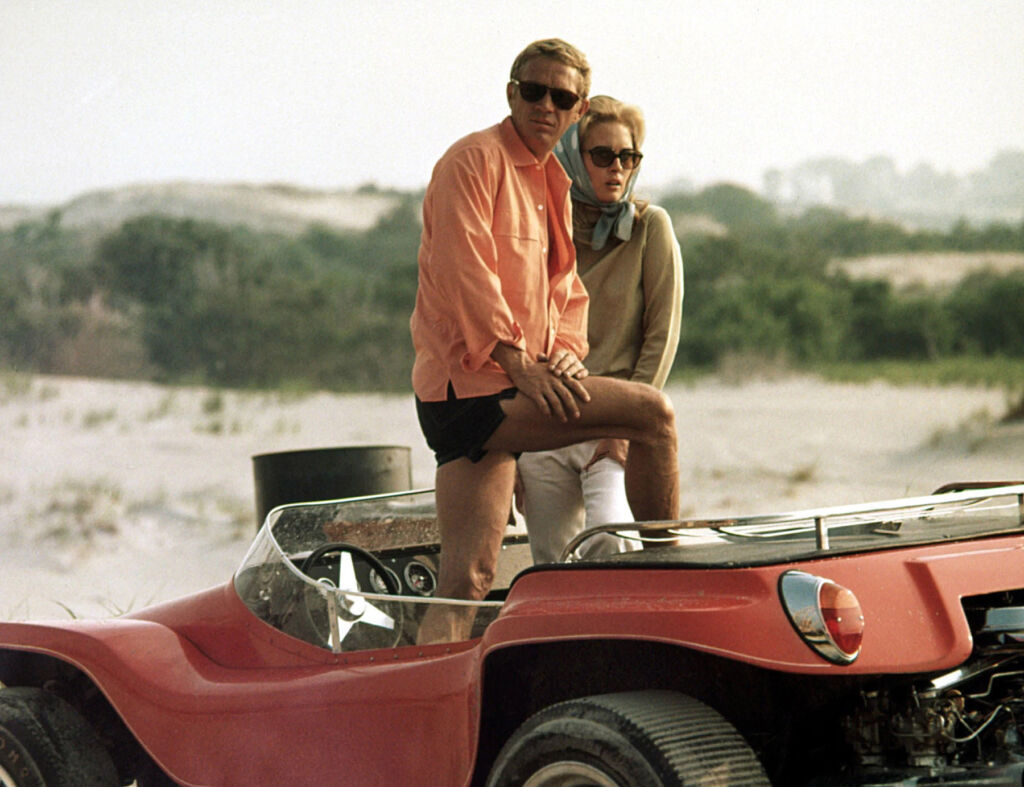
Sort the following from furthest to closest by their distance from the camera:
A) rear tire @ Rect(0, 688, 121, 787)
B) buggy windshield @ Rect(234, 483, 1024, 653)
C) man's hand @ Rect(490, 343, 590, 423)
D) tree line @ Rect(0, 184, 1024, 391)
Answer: tree line @ Rect(0, 184, 1024, 391) < rear tire @ Rect(0, 688, 121, 787) < man's hand @ Rect(490, 343, 590, 423) < buggy windshield @ Rect(234, 483, 1024, 653)

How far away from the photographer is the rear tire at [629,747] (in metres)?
2.85

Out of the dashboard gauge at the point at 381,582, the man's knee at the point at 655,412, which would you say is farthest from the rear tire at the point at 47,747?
the man's knee at the point at 655,412

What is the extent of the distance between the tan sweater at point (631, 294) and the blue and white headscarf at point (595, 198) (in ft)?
0.17

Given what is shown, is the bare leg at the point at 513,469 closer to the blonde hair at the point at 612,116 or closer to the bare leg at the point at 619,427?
the bare leg at the point at 619,427

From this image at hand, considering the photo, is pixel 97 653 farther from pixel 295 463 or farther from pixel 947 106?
pixel 947 106

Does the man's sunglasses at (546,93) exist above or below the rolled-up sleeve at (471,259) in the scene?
above

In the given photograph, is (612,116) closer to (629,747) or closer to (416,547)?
(416,547)

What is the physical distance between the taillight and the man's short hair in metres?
1.70

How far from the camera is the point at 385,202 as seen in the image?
47000mm

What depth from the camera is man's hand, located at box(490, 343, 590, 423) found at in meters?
3.78

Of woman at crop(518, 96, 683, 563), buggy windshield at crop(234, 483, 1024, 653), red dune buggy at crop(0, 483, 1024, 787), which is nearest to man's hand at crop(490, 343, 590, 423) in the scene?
buggy windshield at crop(234, 483, 1024, 653)

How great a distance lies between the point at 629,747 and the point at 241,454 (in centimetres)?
2432

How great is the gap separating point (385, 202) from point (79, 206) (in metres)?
9.60

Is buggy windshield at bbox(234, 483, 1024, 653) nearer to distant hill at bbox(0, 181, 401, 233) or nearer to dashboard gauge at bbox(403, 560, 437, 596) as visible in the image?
dashboard gauge at bbox(403, 560, 437, 596)
